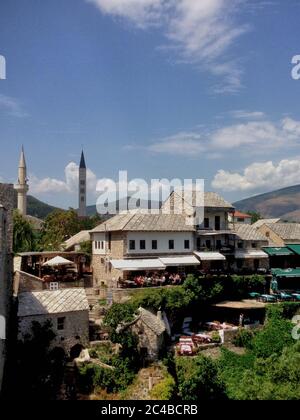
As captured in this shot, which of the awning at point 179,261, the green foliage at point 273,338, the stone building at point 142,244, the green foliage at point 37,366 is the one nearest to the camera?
the green foliage at point 37,366

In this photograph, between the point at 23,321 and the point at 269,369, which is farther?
the point at 23,321

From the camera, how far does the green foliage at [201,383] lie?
84.4ft

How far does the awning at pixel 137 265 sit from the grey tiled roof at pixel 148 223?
106 inches

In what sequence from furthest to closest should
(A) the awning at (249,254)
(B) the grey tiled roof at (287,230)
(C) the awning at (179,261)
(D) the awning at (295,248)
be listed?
(B) the grey tiled roof at (287,230)
(D) the awning at (295,248)
(A) the awning at (249,254)
(C) the awning at (179,261)

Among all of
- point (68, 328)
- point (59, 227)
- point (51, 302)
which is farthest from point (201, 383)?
point (59, 227)

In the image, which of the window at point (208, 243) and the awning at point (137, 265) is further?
the window at point (208, 243)

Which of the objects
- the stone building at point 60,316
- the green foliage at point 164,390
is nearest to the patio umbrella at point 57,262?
the stone building at point 60,316

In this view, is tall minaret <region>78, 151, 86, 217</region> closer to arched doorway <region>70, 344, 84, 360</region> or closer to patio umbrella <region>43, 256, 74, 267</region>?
patio umbrella <region>43, 256, 74, 267</region>

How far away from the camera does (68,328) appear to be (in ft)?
99.2

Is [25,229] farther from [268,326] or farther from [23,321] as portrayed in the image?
[268,326]

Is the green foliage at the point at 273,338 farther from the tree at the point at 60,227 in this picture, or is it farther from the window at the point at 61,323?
the tree at the point at 60,227
